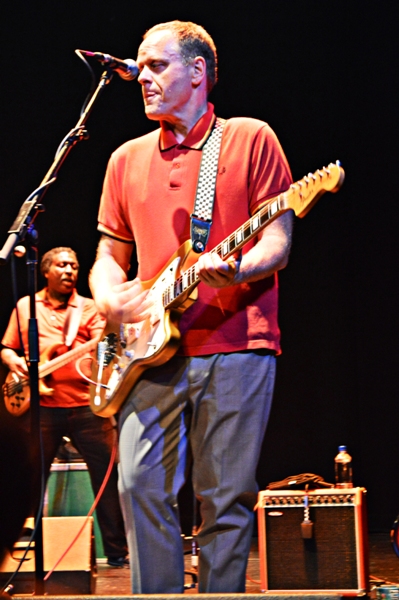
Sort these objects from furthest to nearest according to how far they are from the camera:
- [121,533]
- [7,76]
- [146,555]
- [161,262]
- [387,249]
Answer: [7,76] < [387,249] < [121,533] < [161,262] < [146,555]

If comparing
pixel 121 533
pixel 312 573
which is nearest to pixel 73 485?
pixel 121 533

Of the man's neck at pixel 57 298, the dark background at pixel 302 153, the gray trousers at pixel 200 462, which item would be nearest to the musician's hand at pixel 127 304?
the gray trousers at pixel 200 462

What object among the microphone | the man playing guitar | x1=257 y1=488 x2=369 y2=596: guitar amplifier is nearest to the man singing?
the microphone

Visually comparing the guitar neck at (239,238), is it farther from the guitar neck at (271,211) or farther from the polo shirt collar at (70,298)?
the polo shirt collar at (70,298)

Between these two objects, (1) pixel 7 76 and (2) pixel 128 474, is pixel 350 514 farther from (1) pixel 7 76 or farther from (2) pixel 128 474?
(1) pixel 7 76

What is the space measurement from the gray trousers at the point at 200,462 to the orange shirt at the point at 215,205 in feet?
0.25

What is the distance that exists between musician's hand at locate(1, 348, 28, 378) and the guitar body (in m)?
2.59

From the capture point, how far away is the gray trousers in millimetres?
2338

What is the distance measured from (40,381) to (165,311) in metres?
2.76

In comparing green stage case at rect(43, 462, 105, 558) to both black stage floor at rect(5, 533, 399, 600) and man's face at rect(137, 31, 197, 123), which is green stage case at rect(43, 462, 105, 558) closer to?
black stage floor at rect(5, 533, 399, 600)

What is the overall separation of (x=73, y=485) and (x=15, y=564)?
1253mm

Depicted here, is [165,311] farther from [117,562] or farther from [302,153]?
[302,153]

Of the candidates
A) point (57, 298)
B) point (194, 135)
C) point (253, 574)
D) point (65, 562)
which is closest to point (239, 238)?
point (194, 135)

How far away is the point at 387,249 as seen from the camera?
17.9ft
